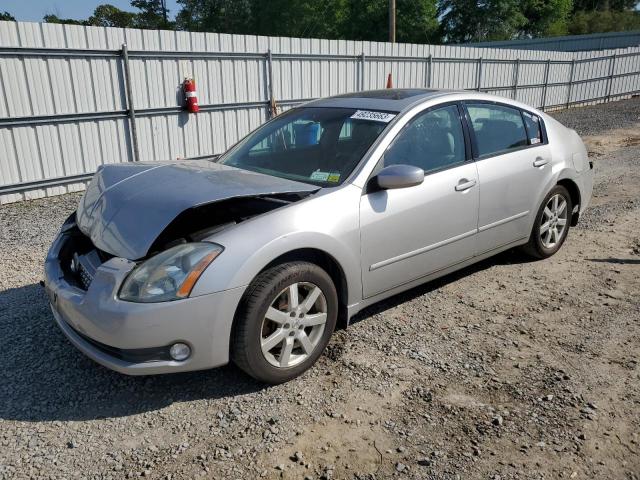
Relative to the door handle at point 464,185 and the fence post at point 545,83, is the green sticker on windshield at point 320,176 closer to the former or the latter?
the door handle at point 464,185

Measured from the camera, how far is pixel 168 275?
2635 mm

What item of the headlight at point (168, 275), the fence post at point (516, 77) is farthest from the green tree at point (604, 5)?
the headlight at point (168, 275)

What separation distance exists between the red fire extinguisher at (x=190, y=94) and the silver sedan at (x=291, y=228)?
5154 mm

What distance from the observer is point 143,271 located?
265 centimetres

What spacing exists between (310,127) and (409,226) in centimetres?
116

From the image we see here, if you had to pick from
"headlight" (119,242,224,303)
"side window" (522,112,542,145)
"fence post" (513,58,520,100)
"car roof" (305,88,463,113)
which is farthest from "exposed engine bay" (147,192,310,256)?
"fence post" (513,58,520,100)

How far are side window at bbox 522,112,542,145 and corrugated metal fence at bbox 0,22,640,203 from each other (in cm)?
620

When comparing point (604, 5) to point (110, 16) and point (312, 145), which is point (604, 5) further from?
point (312, 145)

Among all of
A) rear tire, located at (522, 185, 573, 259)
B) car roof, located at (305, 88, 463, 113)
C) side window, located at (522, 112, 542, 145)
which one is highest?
car roof, located at (305, 88, 463, 113)

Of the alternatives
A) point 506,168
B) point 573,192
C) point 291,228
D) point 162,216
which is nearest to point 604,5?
point 573,192

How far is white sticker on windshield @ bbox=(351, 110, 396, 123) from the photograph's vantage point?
3.65 metres

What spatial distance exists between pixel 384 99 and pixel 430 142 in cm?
50

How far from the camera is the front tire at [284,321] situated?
2.78 meters

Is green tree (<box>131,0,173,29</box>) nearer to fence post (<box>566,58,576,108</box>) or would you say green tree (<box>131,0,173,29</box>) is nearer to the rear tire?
fence post (<box>566,58,576,108</box>)
